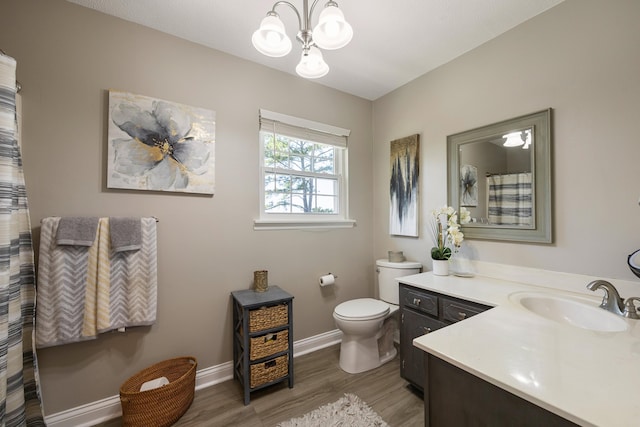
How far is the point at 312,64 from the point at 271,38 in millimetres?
243

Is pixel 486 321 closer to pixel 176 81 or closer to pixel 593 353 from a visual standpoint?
pixel 593 353

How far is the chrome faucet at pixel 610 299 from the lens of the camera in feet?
4.04

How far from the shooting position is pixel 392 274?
238 cm

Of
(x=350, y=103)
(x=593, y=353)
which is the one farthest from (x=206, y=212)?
(x=593, y=353)

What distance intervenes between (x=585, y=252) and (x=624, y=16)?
129cm

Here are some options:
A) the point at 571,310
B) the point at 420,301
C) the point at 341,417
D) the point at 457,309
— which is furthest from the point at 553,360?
the point at 341,417

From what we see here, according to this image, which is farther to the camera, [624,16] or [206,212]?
[206,212]

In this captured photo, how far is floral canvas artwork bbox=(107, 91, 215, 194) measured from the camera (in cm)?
166

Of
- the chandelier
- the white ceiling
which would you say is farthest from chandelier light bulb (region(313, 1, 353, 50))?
the white ceiling

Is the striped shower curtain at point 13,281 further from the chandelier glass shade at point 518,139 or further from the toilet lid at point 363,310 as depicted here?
the chandelier glass shade at point 518,139

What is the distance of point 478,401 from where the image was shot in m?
0.88

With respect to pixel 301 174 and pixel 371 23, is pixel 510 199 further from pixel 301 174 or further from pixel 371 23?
pixel 301 174

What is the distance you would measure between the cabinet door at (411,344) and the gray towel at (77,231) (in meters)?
2.10

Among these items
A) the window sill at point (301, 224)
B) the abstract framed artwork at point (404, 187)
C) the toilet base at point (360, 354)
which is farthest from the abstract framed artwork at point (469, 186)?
the toilet base at point (360, 354)
